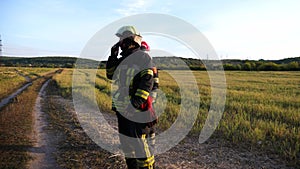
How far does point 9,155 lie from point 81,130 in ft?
7.12

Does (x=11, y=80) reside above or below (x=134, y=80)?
below

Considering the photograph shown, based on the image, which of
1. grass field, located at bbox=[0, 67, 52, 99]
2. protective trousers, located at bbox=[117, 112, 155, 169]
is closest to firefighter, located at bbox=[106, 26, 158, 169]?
protective trousers, located at bbox=[117, 112, 155, 169]

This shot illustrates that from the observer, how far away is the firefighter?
3387mm

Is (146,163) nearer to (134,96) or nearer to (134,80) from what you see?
(134,96)

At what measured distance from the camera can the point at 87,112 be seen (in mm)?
9547

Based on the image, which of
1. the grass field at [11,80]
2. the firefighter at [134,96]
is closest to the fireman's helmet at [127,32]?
the firefighter at [134,96]

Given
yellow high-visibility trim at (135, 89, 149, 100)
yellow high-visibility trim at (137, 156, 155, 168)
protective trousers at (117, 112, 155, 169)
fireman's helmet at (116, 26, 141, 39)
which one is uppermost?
fireman's helmet at (116, 26, 141, 39)

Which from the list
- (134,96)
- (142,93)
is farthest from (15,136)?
(142,93)

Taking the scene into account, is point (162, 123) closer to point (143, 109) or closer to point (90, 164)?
point (90, 164)

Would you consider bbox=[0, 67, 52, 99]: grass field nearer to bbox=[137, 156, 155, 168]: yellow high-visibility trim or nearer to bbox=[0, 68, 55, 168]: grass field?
bbox=[0, 68, 55, 168]: grass field

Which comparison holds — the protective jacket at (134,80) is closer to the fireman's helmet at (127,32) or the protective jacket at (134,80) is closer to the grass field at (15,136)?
the fireman's helmet at (127,32)

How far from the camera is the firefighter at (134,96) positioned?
133 inches

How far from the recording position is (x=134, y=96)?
11.1 ft

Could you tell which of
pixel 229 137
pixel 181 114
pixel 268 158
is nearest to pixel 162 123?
pixel 181 114
